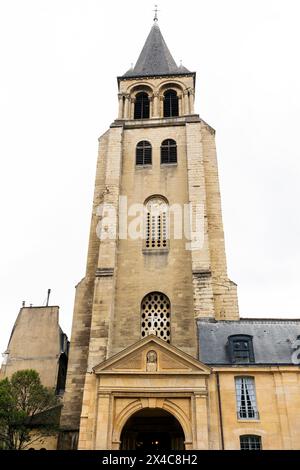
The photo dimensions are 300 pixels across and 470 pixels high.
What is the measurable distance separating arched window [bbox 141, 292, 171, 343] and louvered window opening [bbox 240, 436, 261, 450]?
6501mm

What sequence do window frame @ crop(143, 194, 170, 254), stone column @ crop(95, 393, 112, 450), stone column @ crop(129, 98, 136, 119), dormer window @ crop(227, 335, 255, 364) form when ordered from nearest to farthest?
1. stone column @ crop(95, 393, 112, 450)
2. dormer window @ crop(227, 335, 255, 364)
3. window frame @ crop(143, 194, 170, 254)
4. stone column @ crop(129, 98, 136, 119)

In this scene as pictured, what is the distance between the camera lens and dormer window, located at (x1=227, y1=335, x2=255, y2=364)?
16.2 metres

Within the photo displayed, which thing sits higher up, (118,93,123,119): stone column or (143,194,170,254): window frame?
(118,93,123,119): stone column

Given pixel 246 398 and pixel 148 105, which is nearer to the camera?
pixel 246 398

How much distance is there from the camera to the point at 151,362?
16.2 metres

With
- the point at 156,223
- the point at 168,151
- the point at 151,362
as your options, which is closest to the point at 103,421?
the point at 151,362

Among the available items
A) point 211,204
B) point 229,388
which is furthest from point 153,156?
point 229,388

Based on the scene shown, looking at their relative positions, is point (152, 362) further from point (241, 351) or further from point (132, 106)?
point (132, 106)

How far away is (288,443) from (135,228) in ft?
41.2

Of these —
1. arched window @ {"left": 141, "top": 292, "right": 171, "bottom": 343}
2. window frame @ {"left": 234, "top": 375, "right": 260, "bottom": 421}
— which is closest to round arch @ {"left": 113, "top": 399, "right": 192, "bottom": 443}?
window frame @ {"left": 234, "top": 375, "right": 260, "bottom": 421}

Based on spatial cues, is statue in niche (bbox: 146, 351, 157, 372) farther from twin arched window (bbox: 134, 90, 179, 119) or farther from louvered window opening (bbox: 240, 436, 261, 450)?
twin arched window (bbox: 134, 90, 179, 119)

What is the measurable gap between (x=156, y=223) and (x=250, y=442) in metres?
12.0

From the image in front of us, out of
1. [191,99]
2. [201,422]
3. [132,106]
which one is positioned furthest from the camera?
[132,106]

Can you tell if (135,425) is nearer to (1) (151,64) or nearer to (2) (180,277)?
(2) (180,277)
